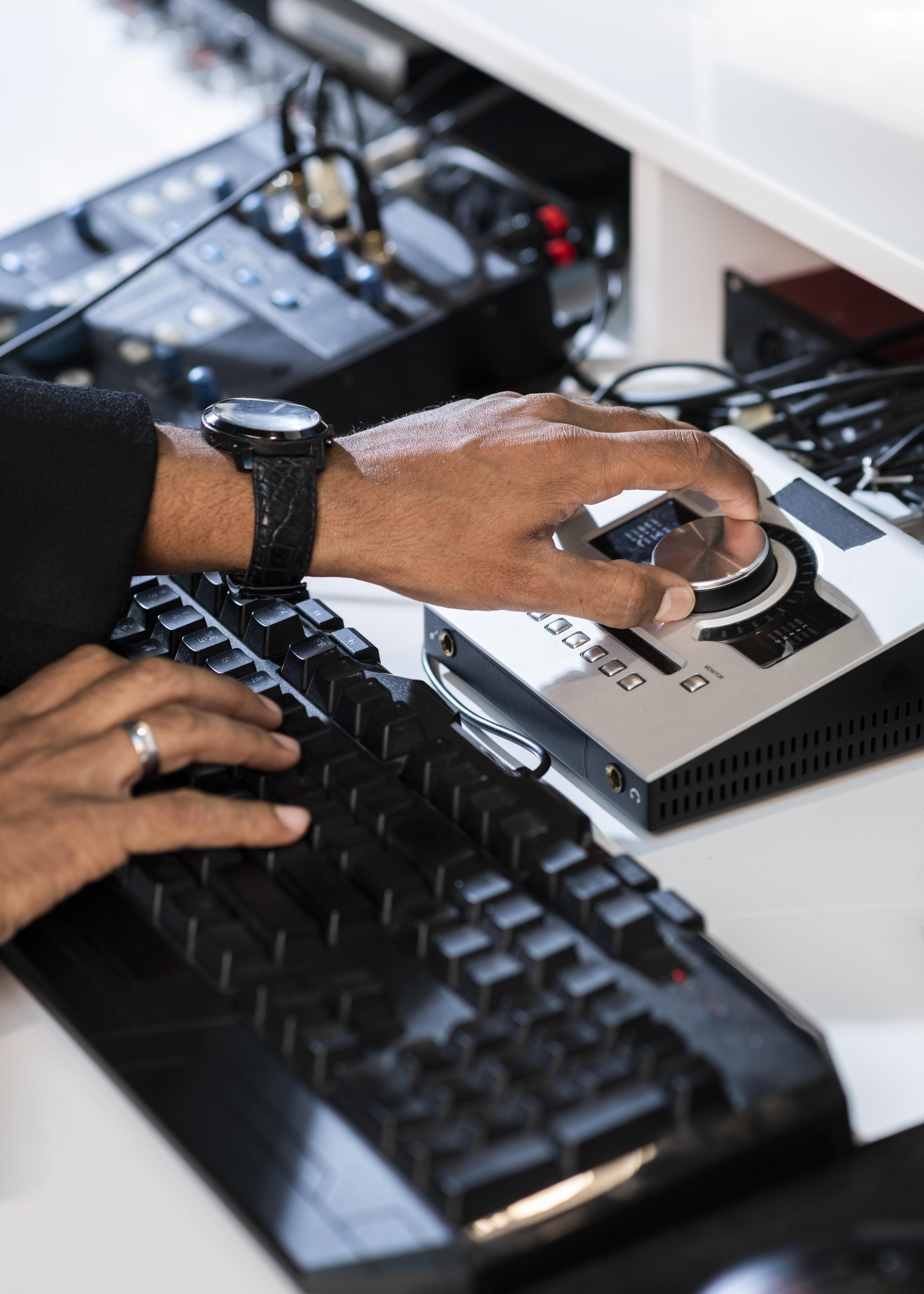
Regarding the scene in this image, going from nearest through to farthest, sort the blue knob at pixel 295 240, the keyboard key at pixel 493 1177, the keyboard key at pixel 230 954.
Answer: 1. the keyboard key at pixel 493 1177
2. the keyboard key at pixel 230 954
3. the blue knob at pixel 295 240

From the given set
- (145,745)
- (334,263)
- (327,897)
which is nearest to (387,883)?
(327,897)

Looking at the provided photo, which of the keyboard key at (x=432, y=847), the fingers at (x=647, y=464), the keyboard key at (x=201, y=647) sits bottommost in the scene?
the keyboard key at (x=432, y=847)

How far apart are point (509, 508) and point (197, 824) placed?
0.24 metres

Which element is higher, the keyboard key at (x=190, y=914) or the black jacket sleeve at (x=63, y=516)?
the black jacket sleeve at (x=63, y=516)

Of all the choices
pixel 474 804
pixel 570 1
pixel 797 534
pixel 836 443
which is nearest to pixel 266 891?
pixel 474 804

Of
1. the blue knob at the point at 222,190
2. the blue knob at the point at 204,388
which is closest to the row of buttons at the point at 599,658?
the blue knob at the point at 204,388

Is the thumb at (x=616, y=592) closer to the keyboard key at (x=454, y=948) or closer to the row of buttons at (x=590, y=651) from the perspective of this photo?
the row of buttons at (x=590, y=651)

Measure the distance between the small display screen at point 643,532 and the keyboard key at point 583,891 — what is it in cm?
22

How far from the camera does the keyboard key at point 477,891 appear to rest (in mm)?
590

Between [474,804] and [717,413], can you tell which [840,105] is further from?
[474,804]

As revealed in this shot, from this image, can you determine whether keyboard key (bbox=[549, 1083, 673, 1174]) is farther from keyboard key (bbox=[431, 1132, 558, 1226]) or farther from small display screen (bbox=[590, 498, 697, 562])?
small display screen (bbox=[590, 498, 697, 562])

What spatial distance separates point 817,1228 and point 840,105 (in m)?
0.77

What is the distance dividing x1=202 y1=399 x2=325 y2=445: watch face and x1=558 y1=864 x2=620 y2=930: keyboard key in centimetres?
29

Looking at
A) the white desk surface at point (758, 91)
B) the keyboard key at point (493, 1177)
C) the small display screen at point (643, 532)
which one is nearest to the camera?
the keyboard key at point (493, 1177)
